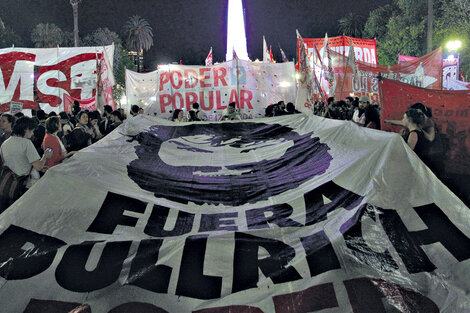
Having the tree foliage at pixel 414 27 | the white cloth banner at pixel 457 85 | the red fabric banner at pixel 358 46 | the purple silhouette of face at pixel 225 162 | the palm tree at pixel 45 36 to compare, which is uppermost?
the palm tree at pixel 45 36

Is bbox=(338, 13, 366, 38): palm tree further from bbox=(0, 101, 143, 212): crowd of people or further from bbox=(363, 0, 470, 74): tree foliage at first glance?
bbox=(0, 101, 143, 212): crowd of people

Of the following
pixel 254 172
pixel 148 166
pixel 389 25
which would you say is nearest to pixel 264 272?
pixel 254 172

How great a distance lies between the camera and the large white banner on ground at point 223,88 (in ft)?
43.3

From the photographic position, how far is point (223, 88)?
13.2 m

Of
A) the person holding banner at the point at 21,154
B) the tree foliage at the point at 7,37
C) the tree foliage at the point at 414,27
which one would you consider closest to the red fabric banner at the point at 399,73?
→ the person holding banner at the point at 21,154

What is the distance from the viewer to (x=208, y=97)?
13.3 m

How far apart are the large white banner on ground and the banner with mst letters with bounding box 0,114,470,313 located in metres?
8.39

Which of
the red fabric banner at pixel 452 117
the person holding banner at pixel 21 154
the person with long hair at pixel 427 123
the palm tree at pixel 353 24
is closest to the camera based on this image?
the person holding banner at pixel 21 154

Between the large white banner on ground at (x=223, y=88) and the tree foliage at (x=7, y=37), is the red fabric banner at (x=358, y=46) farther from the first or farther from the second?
the tree foliage at (x=7, y=37)

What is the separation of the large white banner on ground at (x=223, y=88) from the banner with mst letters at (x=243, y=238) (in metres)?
8.39

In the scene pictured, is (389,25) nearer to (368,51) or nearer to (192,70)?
(368,51)

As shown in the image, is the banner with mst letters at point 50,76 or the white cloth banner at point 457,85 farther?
the white cloth banner at point 457,85

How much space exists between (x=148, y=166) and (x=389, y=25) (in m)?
38.2

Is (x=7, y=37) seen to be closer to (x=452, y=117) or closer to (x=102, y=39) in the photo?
(x=102, y=39)
